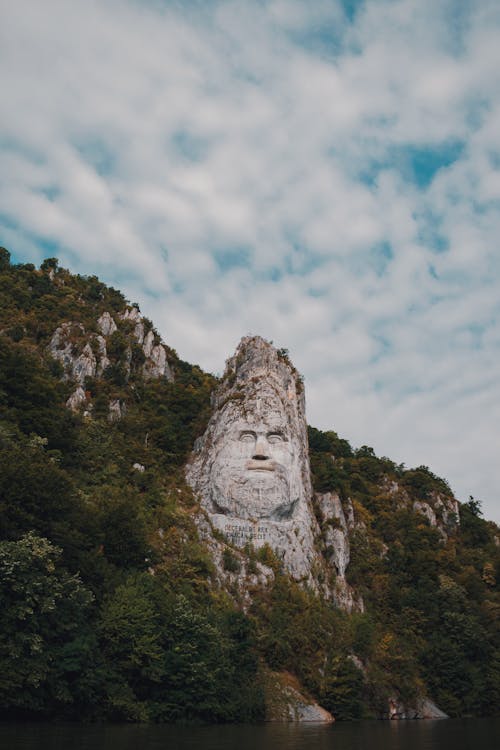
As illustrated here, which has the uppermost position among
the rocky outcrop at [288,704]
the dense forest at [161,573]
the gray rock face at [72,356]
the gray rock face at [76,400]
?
the gray rock face at [72,356]

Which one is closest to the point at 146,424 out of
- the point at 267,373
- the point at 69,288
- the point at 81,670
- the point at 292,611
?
the point at 267,373

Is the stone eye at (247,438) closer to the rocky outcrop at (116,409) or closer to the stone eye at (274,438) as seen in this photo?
the stone eye at (274,438)

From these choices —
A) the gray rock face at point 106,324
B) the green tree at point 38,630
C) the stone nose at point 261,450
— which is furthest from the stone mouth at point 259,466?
the green tree at point 38,630

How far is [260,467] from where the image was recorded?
173 ft

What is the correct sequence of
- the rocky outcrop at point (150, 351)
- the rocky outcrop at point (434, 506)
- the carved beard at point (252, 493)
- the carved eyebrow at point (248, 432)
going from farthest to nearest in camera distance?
the rocky outcrop at point (150, 351), the rocky outcrop at point (434, 506), the carved eyebrow at point (248, 432), the carved beard at point (252, 493)

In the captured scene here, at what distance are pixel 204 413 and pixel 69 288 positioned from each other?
29.9 m

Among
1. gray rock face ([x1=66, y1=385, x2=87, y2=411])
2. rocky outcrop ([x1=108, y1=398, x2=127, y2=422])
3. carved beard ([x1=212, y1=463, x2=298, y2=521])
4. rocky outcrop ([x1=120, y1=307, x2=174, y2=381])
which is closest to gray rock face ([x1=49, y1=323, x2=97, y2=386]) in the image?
gray rock face ([x1=66, y1=385, x2=87, y2=411])

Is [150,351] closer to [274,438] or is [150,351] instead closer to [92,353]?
[92,353]

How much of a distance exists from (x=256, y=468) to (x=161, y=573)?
16.7 m

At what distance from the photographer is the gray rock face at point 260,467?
1970 inches

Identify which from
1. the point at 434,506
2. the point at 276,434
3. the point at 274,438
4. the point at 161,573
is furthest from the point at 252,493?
the point at 434,506

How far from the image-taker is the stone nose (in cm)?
5350

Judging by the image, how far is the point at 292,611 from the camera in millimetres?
43375

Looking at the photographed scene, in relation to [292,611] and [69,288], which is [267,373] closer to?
[292,611]
